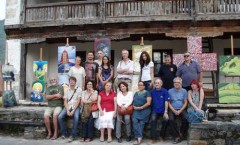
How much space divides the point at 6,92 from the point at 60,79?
6.63 feet

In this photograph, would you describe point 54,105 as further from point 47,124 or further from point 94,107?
point 94,107

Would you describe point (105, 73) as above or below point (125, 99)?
above

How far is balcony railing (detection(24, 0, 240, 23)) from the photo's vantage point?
1281 cm

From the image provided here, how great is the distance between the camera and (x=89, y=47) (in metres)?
16.1

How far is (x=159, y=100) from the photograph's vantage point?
7746 millimetres

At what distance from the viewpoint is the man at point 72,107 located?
809cm

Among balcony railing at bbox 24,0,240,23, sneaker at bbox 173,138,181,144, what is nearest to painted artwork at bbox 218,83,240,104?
balcony railing at bbox 24,0,240,23

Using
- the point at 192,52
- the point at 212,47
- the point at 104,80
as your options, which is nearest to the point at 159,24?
the point at 192,52

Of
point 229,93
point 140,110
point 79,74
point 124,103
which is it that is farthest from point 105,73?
point 229,93

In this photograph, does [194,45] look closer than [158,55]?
Yes

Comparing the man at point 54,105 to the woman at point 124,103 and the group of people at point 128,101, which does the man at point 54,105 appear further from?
the woman at point 124,103

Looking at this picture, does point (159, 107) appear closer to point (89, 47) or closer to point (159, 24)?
point (159, 24)

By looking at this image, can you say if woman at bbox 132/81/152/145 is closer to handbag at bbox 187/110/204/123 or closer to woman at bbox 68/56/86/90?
handbag at bbox 187/110/204/123

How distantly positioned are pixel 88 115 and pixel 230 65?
588cm
